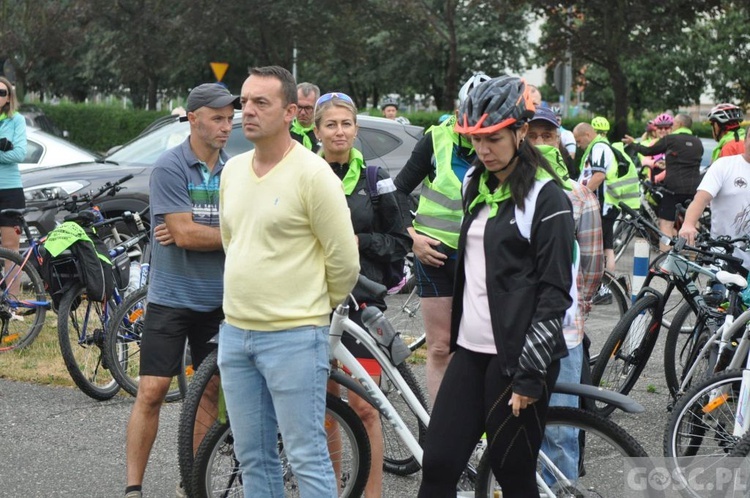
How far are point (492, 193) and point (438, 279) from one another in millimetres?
1473

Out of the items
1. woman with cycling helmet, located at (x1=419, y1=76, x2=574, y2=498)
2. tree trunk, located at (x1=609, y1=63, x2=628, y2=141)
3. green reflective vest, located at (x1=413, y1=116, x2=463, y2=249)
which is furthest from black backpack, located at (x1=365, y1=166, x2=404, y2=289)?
tree trunk, located at (x1=609, y1=63, x2=628, y2=141)

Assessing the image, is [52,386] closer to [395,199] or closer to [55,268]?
[55,268]

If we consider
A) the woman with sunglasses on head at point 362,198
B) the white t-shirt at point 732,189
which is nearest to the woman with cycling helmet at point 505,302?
the woman with sunglasses on head at point 362,198

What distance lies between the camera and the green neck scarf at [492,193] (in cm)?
388

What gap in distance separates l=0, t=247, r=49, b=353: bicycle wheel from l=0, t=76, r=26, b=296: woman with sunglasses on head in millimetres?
1092

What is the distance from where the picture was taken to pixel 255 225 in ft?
Answer: 12.9

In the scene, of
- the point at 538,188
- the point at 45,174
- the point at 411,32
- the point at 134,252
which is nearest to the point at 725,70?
the point at 411,32

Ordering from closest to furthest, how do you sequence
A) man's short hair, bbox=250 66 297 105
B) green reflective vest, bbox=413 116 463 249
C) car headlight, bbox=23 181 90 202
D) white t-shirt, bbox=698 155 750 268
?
1. man's short hair, bbox=250 66 297 105
2. green reflective vest, bbox=413 116 463 249
3. white t-shirt, bbox=698 155 750 268
4. car headlight, bbox=23 181 90 202

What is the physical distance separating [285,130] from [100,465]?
2718 millimetres

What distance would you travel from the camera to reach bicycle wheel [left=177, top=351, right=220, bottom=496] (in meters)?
4.63

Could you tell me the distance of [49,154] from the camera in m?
12.7

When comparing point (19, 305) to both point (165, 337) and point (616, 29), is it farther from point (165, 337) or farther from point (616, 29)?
point (616, 29)

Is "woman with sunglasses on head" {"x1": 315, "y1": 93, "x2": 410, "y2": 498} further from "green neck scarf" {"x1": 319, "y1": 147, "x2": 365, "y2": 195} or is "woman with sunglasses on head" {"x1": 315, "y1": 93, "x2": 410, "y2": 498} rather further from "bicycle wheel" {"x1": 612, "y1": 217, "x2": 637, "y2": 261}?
"bicycle wheel" {"x1": 612, "y1": 217, "x2": 637, "y2": 261}

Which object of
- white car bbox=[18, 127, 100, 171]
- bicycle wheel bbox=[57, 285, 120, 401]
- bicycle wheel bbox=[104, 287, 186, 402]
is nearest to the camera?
bicycle wheel bbox=[104, 287, 186, 402]
